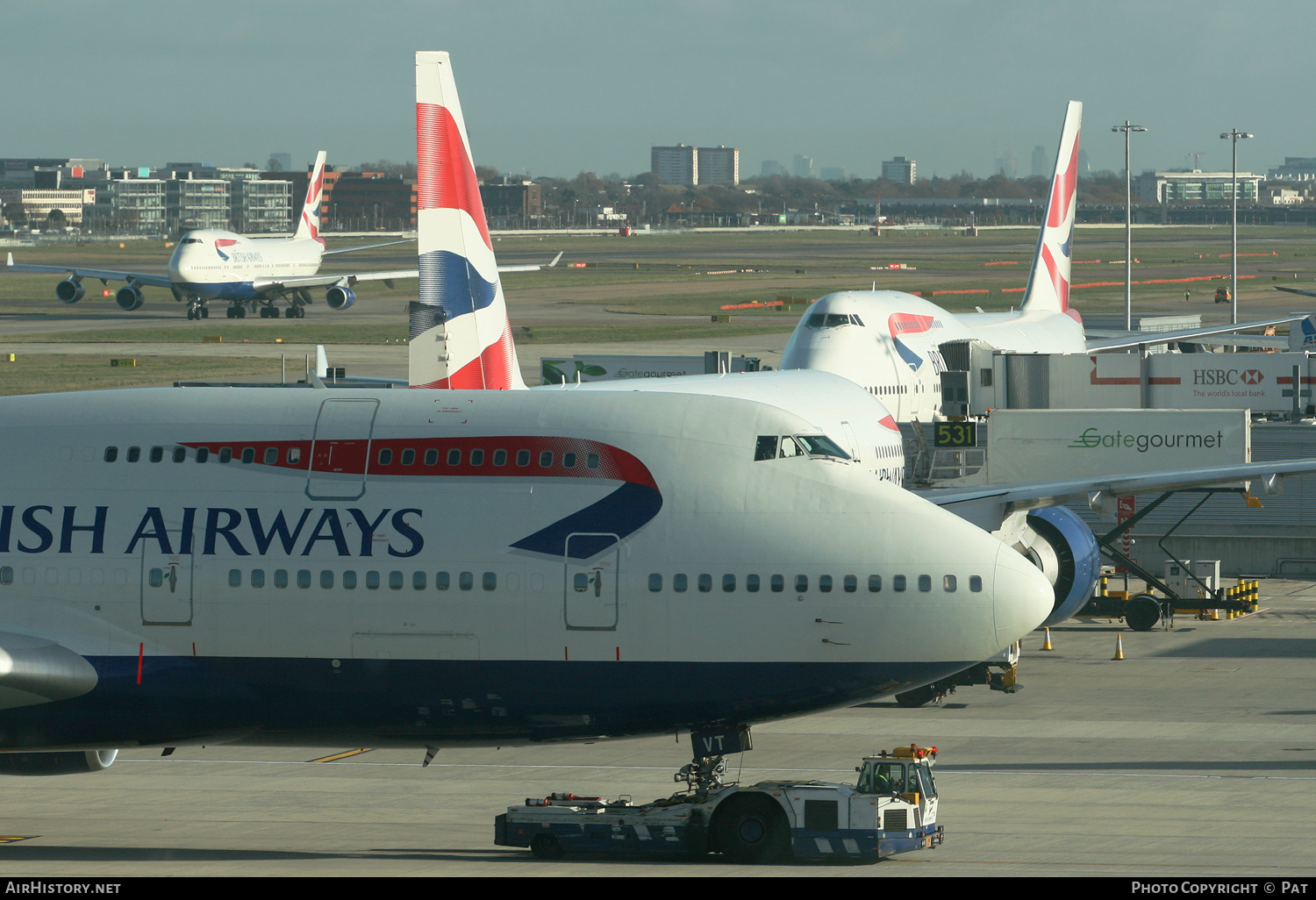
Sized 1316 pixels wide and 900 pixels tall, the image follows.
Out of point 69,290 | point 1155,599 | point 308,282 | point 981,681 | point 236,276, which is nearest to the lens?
point 981,681

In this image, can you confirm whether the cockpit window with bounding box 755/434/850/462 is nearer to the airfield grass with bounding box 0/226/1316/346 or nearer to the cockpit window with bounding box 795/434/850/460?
the cockpit window with bounding box 795/434/850/460

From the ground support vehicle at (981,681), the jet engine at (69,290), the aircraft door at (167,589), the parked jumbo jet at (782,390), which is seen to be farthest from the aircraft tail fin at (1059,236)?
the jet engine at (69,290)

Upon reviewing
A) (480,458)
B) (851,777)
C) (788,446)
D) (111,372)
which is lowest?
(851,777)

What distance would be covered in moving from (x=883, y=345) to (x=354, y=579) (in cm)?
3592

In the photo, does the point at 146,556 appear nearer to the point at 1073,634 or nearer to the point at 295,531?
the point at 295,531

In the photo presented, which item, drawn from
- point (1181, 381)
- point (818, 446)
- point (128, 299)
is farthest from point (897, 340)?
point (128, 299)

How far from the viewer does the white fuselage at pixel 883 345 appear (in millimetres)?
53094

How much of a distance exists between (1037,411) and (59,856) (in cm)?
3050

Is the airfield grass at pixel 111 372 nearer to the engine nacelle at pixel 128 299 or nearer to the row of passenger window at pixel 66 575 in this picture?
the engine nacelle at pixel 128 299

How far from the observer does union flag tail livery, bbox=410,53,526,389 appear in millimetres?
38312

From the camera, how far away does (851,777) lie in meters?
27.4

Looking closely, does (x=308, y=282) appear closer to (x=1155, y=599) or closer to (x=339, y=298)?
(x=339, y=298)

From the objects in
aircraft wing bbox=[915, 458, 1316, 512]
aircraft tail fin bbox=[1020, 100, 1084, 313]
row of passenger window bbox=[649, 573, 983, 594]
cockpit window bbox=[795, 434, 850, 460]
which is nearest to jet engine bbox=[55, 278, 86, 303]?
aircraft tail fin bbox=[1020, 100, 1084, 313]

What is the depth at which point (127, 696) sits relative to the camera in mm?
21031
